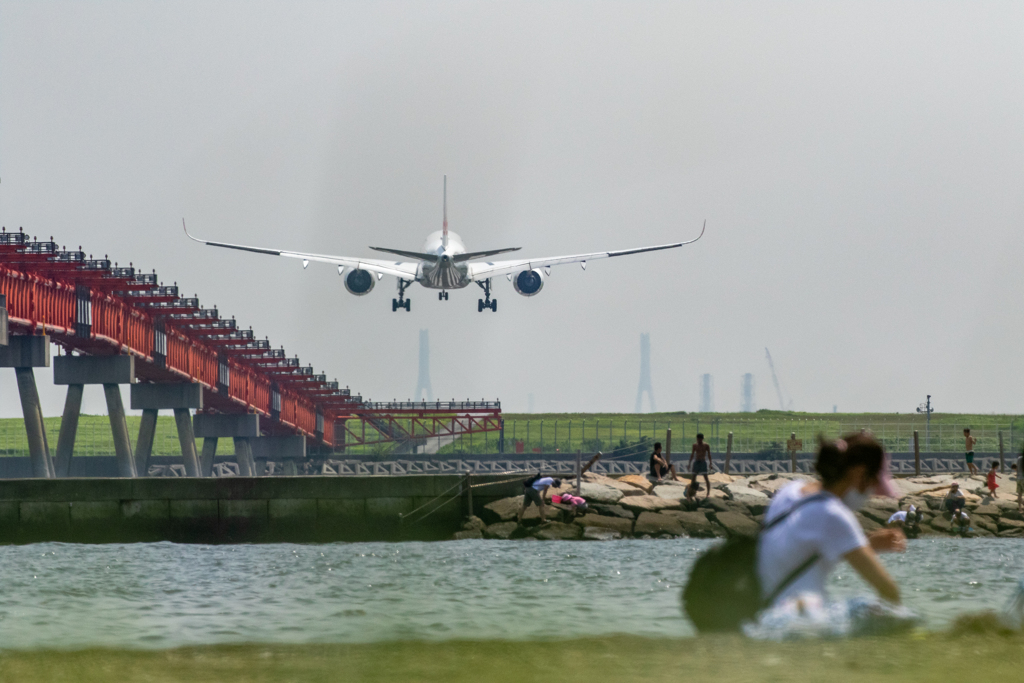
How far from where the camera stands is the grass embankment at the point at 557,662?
758cm

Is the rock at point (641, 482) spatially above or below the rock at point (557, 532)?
above

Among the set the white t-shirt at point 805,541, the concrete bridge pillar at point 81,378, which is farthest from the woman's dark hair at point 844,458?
the concrete bridge pillar at point 81,378

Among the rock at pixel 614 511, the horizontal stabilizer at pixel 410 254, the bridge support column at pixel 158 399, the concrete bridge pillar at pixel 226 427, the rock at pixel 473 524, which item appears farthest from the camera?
the concrete bridge pillar at pixel 226 427

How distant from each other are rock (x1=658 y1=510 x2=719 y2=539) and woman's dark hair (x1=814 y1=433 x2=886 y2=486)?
30.9m

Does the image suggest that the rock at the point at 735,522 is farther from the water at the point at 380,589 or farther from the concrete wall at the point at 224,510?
the concrete wall at the point at 224,510

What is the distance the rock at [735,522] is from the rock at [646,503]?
57.0 inches

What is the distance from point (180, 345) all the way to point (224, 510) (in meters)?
53.3

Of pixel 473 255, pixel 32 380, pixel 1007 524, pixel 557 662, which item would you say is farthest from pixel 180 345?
pixel 557 662

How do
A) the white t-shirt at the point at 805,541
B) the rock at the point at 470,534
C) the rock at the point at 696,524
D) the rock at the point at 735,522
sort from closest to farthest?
the white t-shirt at the point at 805,541 → the rock at the point at 470,534 → the rock at the point at 696,524 → the rock at the point at 735,522

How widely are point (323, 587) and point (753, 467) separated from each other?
72.6 m

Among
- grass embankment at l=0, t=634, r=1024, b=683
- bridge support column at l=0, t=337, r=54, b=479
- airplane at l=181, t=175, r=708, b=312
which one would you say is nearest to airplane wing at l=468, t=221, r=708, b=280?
airplane at l=181, t=175, r=708, b=312

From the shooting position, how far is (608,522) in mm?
36562

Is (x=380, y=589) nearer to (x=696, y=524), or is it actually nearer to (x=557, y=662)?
(x=557, y=662)

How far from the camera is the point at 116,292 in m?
74.4
